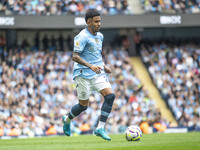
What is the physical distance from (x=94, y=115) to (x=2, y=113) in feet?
14.1

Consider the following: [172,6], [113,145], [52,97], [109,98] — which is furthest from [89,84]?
[172,6]

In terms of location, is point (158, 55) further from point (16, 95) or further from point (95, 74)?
point (95, 74)

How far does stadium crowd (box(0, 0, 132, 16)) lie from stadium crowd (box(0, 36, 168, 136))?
7.45 ft

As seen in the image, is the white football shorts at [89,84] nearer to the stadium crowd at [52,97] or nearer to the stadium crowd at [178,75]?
the stadium crowd at [52,97]

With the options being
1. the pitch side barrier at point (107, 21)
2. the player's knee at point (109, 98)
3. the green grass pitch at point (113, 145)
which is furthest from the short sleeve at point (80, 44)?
the pitch side barrier at point (107, 21)

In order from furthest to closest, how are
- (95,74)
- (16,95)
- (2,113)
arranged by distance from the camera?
(16,95)
(2,113)
(95,74)

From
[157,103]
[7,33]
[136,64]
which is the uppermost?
[7,33]

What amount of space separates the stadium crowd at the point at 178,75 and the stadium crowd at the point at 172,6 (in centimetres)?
247

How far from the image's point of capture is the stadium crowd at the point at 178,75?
22.4m

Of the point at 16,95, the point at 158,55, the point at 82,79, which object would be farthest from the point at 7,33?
the point at 82,79

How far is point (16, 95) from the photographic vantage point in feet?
69.9

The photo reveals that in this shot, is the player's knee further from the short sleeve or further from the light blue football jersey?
the short sleeve

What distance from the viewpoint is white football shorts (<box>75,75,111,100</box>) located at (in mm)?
9172

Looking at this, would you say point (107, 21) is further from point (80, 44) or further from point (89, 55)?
point (80, 44)
